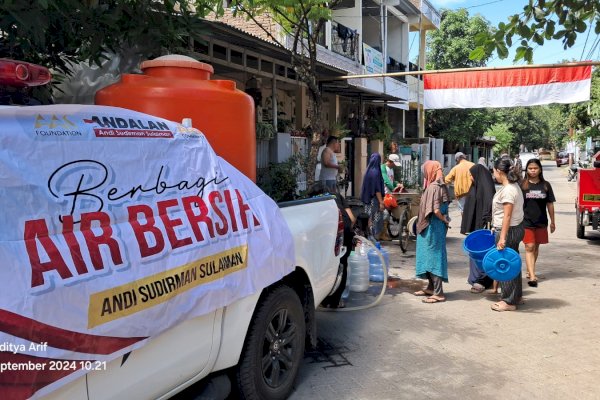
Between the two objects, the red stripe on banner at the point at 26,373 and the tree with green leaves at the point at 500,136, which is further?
the tree with green leaves at the point at 500,136

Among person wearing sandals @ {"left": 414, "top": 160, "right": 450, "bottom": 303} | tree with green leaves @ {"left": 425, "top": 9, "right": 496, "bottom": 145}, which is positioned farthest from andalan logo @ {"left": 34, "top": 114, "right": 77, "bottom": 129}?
tree with green leaves @ {"left": 425, "top": 9, "right": 496, "bottom": 145}

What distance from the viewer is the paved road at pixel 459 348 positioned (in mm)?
3910

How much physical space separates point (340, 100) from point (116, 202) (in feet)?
47.5

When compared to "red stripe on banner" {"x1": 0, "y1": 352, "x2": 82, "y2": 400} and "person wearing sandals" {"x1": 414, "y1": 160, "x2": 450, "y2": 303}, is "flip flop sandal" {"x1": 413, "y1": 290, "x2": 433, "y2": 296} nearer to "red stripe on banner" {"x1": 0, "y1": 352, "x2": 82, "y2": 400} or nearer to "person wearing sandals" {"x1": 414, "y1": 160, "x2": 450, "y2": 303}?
"person wearing sandals" {"x1": 414, "y1": 160, "x2": 450, "y2": 303}

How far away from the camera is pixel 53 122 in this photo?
2082 millimetres

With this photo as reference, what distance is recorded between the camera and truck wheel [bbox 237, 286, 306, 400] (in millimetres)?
3223

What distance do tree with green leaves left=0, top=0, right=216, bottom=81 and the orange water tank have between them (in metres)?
0.52

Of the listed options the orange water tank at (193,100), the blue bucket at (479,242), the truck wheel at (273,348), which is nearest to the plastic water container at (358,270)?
the blue bucket at (479,242)

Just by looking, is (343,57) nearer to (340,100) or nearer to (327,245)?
(340,100)

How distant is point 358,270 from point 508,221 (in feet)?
5.80

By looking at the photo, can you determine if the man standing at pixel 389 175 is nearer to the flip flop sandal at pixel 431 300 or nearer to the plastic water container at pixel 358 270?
the flip flop sandal at pixel 431 300

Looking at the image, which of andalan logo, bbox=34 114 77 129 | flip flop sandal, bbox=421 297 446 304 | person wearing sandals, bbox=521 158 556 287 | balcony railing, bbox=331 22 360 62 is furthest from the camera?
balcony railing, bbox=331 22 360 62

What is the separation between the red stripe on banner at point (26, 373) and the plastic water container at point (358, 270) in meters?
4.44

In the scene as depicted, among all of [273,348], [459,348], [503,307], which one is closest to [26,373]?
[273,348]
